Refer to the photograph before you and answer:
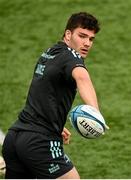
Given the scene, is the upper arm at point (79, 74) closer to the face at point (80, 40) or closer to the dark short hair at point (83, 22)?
the face at point (80, 40)

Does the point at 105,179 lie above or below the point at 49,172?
below

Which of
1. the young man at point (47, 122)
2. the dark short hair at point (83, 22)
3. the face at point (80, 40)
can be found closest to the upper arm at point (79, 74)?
Result: the young man at point (47, 122)

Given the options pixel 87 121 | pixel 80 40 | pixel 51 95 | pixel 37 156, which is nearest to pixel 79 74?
pixel 87 121

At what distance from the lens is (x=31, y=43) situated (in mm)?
14422

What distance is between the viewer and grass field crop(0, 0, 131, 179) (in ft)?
33.8

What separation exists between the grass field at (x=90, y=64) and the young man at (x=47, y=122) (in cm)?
260

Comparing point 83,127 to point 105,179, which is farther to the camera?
point 105,179

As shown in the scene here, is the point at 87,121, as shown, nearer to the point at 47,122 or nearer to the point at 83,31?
the point at 47,122

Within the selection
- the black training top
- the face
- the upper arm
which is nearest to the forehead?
the face

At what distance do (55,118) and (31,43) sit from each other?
751cm

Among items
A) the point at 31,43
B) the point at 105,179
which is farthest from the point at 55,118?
the point at 31,43

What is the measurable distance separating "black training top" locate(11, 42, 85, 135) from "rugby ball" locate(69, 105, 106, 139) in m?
0.25

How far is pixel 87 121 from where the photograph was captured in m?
6.70

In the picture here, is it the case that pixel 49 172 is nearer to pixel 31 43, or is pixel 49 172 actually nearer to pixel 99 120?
pixel 99 120
